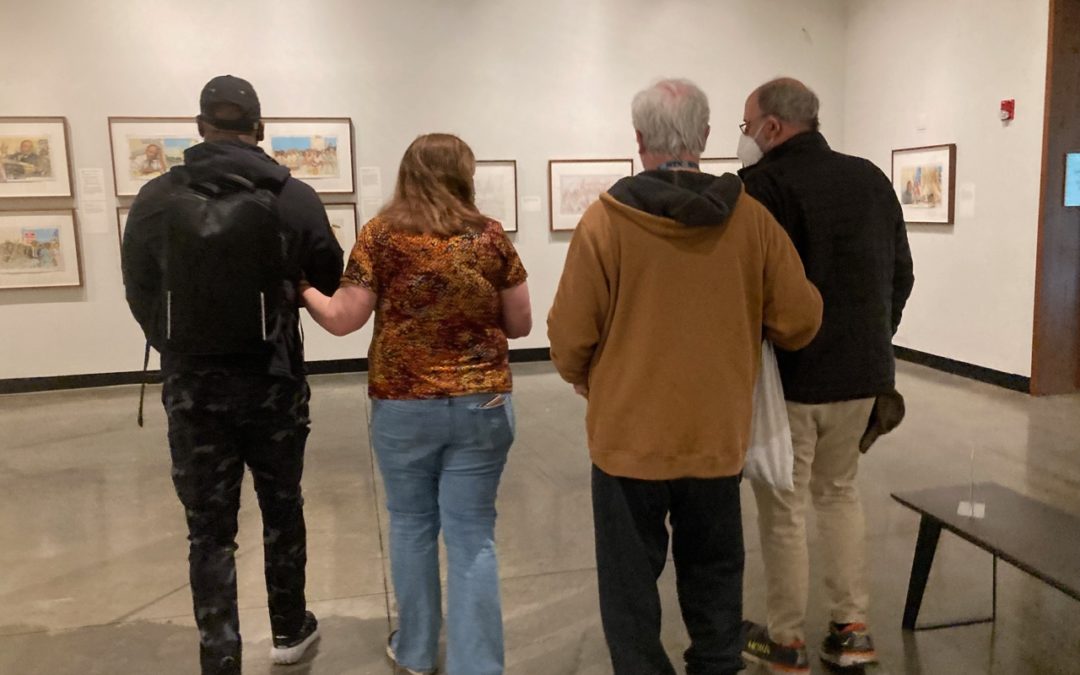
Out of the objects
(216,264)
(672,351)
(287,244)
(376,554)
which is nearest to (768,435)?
(672,351)

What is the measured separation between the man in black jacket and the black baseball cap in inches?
52.2

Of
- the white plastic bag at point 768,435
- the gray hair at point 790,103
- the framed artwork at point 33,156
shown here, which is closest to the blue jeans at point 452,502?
the white plastic bag at point 768,435

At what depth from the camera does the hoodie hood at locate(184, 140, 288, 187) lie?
2.05 metres

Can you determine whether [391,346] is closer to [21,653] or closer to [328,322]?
[328,322]

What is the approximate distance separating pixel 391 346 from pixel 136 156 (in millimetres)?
5449

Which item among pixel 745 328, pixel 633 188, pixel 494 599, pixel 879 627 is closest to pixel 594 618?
pixel 494 599

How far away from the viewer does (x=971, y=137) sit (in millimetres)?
6367

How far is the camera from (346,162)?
696 cm

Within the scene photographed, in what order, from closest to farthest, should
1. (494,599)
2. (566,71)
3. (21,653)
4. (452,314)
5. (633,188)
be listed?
(633,188)
(452,314)
(494,599)
(21,653)
(566,71)

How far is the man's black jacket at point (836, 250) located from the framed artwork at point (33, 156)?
6063 millimetres

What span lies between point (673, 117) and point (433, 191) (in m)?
0.64

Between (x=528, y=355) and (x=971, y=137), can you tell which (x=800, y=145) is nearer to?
(x=971, y=137)

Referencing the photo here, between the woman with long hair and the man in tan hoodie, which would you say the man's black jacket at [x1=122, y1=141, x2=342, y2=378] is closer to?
the woman with long hair

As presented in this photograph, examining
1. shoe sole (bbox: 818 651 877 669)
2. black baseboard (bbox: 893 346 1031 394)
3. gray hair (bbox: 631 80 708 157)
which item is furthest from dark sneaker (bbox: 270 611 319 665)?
black baseboard (bbox: 893 346 1031 394)
